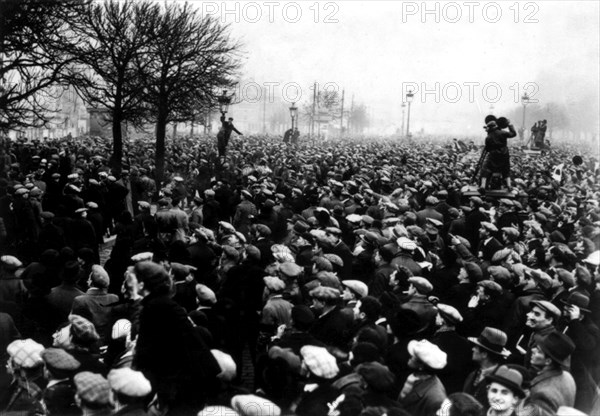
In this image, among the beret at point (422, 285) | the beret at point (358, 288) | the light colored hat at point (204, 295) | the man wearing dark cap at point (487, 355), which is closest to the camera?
the man wearing dark cap at point (487, 355)

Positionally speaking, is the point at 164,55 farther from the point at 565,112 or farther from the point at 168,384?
the point at 565,112

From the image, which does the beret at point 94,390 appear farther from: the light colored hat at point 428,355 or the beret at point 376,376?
the light colored hat at point 428,355

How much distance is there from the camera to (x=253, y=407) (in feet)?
12.0

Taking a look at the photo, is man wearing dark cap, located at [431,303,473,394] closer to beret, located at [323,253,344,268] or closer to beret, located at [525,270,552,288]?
beret, located at [525,270,552,288]

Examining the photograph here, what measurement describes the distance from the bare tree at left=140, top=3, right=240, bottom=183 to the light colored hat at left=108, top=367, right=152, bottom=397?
18.0m

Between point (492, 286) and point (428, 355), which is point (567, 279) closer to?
point (492, 286)

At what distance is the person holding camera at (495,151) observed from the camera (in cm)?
1650

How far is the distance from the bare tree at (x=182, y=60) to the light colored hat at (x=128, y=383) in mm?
17954

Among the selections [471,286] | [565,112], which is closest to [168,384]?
[471,286]

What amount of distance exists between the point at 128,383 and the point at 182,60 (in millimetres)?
19189

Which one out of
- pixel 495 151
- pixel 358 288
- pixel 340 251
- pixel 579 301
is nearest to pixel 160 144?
pixel 495 151

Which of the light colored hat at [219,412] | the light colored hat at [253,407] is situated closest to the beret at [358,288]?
the light colored hat at [253,407]

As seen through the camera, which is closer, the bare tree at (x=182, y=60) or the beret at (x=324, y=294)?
the beret at (x=324, y=294)

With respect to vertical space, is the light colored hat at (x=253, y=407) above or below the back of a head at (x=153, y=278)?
below
